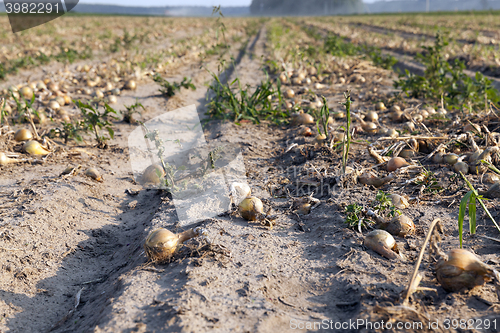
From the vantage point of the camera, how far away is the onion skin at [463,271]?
1510mm

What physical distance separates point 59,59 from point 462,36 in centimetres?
1540

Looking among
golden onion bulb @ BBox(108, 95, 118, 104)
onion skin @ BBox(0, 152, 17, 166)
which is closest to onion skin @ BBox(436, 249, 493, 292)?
onion skin @ BBox(0, 152, 17, 166)

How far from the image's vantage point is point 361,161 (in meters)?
3.15

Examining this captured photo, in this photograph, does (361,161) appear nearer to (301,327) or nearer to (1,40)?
(301,327)

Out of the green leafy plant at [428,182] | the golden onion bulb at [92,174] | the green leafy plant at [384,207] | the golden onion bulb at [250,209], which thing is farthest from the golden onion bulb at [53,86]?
the green leafy plant at [428,182]

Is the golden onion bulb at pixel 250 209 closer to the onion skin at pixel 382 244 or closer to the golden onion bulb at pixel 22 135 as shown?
the onion skin at pixel 382 244

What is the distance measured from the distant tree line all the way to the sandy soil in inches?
4299

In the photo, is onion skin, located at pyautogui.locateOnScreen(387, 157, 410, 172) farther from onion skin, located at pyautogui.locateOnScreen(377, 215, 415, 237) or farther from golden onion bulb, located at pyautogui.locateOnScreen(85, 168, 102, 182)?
golden onion bulb, located at pyautogui.locateOnScreen(85, 168, 102, 182)

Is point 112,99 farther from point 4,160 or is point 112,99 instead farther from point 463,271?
point 463,271

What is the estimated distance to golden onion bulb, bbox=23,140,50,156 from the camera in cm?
350

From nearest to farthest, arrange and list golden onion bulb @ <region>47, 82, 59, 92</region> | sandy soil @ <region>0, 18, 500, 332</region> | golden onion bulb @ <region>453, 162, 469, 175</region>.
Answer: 1. sandy soil @ <region>0, 18, 500, 332</region>
2. golden onion bulb @ <region>453, 162, 469, 175</region>
3. golden onion bulb @ <region>47, 82, 59, 92</region>

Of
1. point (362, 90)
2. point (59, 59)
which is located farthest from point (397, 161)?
point (59, 59)

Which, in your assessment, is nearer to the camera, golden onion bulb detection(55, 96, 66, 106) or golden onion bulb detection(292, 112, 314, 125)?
golden onion bulb detection(292, 112, 314, 125)

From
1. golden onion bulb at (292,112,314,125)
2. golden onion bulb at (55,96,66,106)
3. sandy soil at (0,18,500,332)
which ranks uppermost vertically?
golden onion bulb at (55,96,66,106)
